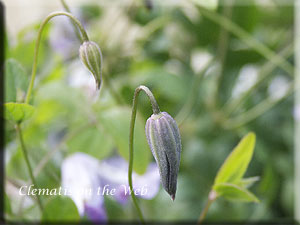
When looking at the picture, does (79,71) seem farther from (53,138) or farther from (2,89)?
(2,89)

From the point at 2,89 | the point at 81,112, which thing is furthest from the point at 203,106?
the point at 2,89

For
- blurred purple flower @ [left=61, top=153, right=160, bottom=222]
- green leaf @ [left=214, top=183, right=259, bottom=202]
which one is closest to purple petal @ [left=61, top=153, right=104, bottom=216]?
blurred purple flower @ [left=61, top=153, right=160, bottom=222]

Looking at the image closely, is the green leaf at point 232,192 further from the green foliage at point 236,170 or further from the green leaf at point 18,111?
the green leaf at point 18,111

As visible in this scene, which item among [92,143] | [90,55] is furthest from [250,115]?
[90,55]

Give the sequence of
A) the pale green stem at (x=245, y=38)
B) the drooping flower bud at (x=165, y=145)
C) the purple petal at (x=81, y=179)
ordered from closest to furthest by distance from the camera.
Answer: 1. the drooping flower bud at (x=165, y=145)
2. the purple petal at (x=81, y=179)
3. the pale green stem at (x=245, y=38)

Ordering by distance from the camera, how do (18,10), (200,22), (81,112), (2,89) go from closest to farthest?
(2,89) → (81,112) → (200,22) → (18,10)

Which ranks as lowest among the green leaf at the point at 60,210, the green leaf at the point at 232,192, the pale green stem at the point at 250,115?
the pale green stem at the point at 250,115

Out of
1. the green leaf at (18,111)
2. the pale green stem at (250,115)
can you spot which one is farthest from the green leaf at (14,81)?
the pale green stem at (250,115)
